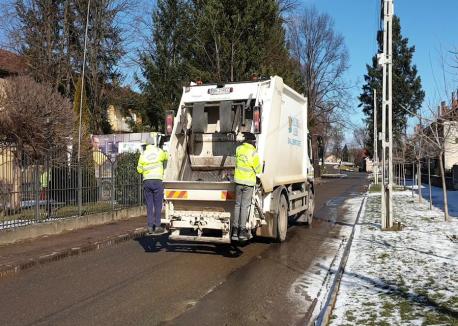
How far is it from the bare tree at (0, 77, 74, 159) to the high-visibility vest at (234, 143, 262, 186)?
26.2 feet

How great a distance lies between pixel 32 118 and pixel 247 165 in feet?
31.4

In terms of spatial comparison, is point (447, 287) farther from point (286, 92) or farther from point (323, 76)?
point (323, 76)

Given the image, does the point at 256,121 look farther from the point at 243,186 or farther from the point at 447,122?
the point at 447,122

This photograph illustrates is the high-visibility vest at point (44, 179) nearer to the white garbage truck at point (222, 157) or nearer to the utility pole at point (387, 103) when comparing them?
the white garbage truck at point (222, 157)

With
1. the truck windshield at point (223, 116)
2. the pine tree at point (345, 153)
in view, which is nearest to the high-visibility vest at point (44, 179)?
the truck windshield at point (223, 116)

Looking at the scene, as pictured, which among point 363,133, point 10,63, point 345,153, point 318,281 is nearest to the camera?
point 318,281

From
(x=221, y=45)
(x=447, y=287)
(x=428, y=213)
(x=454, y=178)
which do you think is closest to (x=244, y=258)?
(x=447, y=287)

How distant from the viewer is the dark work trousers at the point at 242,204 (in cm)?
898

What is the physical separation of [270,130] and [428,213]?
8559mm

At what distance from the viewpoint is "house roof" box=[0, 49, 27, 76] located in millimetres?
26312

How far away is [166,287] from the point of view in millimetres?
7277

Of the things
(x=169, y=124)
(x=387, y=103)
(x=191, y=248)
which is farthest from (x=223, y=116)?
(x=387, y=103)

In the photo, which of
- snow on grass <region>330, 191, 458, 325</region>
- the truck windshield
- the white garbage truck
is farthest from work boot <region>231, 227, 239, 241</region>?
the truck windshield

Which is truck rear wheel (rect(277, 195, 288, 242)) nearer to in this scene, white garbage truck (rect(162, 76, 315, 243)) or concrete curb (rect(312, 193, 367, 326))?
white garbage truck (rect(162, 76, 315, 243))
